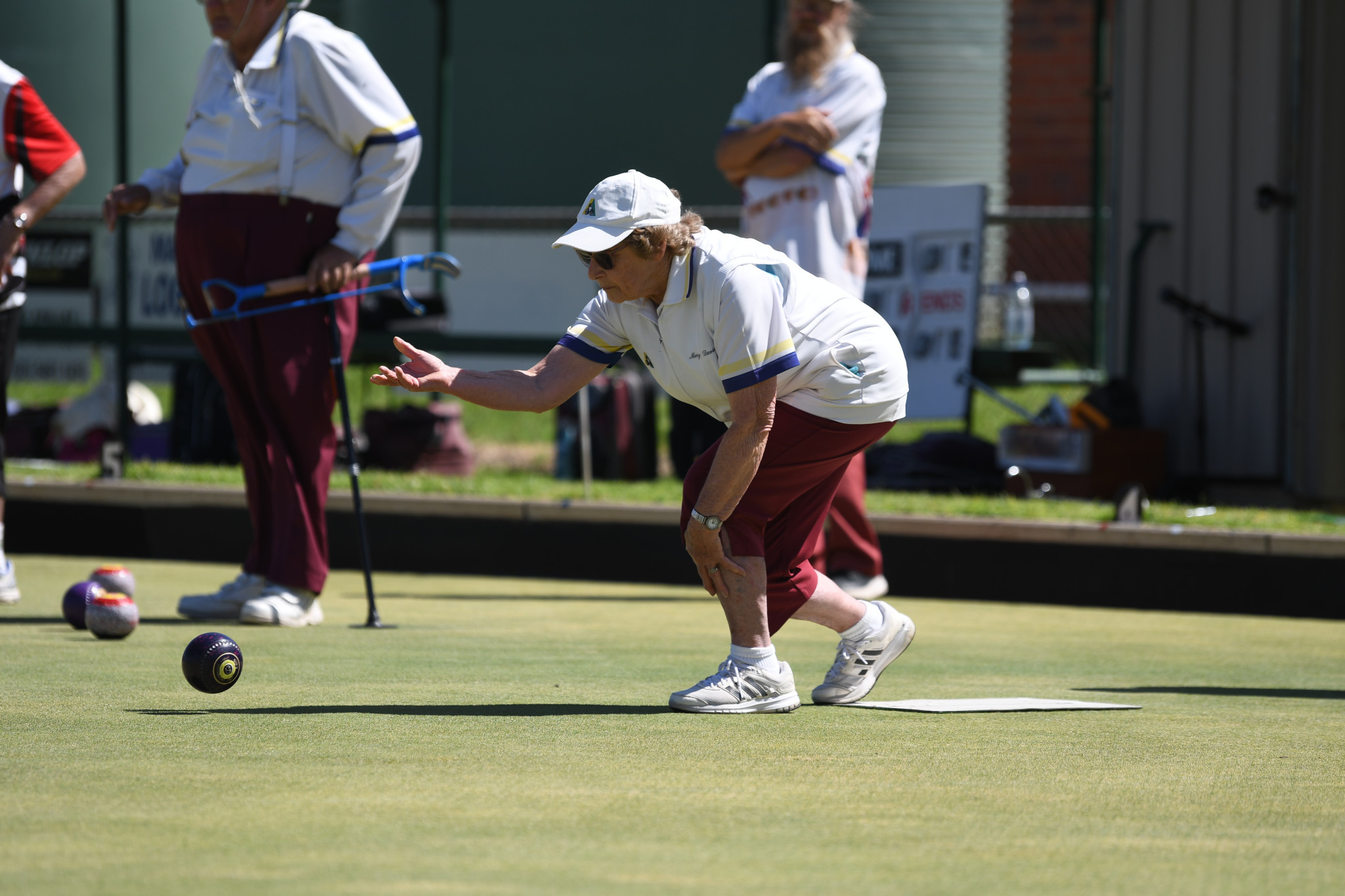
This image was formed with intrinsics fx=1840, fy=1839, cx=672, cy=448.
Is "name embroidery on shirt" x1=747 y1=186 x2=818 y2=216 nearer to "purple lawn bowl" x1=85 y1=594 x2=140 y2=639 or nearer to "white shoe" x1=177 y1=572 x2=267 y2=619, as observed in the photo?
"white shoe" x1=177 y1=572 x2=267 y2=619

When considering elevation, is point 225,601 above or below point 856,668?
below

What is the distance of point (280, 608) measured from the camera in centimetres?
568

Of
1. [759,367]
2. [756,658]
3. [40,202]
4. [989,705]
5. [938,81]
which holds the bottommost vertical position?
[989,705]

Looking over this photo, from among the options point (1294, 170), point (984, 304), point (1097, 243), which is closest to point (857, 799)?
point (1294, 170)

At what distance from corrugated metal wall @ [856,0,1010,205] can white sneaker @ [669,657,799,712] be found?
898 centimetres

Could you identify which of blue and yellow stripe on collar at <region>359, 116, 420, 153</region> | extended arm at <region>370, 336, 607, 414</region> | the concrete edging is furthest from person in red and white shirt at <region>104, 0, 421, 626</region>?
the concrete edging

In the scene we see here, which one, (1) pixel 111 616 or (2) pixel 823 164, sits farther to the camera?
(2) pixel 823 164

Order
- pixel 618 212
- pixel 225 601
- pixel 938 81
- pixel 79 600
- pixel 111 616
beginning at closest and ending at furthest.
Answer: pixel 618 212 → pixel 111 616 → pixel 79 600 → pixel 225 601 → pixel 938 81

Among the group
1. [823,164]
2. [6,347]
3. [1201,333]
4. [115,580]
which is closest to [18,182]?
[6,347]

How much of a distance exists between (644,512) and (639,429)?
A: 2.10 meters

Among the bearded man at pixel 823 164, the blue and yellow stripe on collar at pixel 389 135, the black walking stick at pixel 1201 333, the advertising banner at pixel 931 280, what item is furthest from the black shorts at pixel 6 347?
the black walking stick at pixel 1201 333

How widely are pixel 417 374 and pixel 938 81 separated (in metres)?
9.44

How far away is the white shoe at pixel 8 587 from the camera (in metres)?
6.04

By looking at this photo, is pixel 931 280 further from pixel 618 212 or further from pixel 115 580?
pixel 618 212
